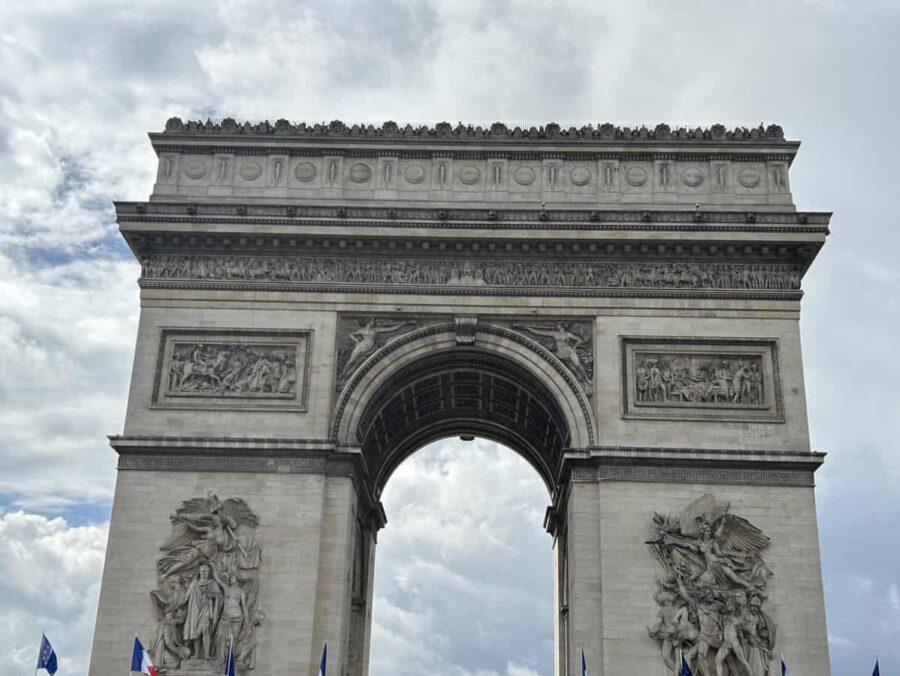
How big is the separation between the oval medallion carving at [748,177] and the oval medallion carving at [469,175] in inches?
299

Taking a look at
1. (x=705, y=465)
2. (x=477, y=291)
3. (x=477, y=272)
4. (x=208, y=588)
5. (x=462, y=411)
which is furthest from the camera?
(x=462, y=411)

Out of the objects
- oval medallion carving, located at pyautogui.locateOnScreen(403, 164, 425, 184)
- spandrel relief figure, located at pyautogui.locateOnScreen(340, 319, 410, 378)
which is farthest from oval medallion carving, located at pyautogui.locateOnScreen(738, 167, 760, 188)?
spandrel relief figure, located at pyautogui.locateOnScreen(340, 319, 410, 378)

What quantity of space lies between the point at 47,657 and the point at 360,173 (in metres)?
15.6

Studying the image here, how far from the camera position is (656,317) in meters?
31.7

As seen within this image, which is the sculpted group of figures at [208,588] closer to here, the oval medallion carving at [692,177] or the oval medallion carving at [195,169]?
the oval medallion carving at [195,169]

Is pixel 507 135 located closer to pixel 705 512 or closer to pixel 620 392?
pixel 620 392

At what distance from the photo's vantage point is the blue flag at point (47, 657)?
27.5m

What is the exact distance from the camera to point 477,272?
106 ft

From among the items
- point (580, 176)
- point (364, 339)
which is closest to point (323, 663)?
point (364, 339)

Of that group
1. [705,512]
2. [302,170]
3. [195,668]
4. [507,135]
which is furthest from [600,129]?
[195,668]

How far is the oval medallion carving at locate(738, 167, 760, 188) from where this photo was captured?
3319cm

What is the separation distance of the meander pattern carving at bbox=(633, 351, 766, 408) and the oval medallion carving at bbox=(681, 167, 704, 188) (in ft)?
17.2

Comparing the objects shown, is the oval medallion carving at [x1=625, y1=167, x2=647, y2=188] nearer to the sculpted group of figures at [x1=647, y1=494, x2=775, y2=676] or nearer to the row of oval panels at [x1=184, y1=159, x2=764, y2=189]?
the row of oval panels at [x1=184, y1=159, x2=764, y2=189]

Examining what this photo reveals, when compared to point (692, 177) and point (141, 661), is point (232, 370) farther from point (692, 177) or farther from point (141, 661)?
point (692, 177)
